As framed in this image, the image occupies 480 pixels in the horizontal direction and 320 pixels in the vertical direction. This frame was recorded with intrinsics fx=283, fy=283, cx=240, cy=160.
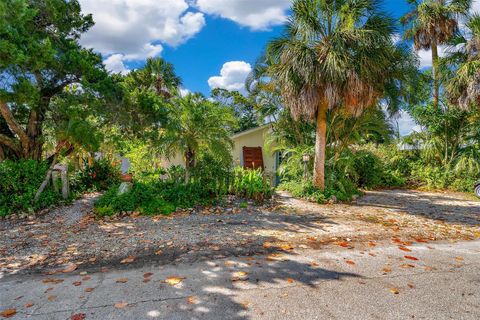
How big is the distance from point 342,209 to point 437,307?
4884 millimetres

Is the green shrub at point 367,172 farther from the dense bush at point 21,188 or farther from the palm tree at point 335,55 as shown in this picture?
the dense bush at point 21,188

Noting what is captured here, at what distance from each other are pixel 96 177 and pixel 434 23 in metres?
16.5

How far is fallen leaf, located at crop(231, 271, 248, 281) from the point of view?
10.1 ft

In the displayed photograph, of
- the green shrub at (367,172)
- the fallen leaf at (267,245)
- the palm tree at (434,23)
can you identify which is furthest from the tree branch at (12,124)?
the palm tree at (434,23)

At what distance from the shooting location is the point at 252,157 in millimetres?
15680

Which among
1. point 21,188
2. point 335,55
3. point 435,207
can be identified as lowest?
point 435,207

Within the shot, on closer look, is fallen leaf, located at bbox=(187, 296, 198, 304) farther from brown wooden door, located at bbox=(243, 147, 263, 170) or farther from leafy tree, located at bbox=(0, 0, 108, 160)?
brown wooden door, located at bbox=(243, 147, 263, 170)

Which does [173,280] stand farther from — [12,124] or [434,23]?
[434,23]

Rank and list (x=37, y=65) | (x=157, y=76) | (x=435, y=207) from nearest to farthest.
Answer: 1. (x=37, y=65)
2. (x=435, y=207)
3. (x=157, y=76)

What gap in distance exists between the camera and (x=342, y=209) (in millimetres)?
7383

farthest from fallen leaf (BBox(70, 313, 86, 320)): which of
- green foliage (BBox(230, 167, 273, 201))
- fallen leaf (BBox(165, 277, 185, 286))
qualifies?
green foliage (BBox(230, 167, 273, 201))

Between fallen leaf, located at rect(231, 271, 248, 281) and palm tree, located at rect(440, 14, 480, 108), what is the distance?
38.0 ft

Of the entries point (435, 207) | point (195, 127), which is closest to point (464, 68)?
point (435, 207)

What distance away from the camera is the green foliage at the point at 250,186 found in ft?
25.6
